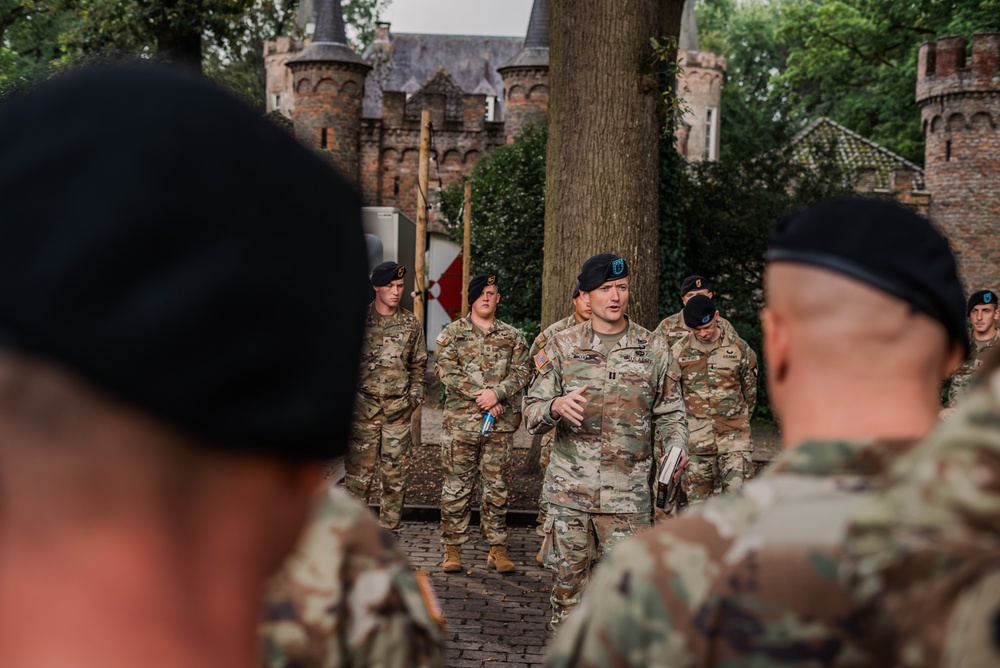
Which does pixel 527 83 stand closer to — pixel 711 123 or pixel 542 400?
pixel 711 123

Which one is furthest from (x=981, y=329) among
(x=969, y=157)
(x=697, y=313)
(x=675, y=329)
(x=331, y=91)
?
(x=331, y=91)

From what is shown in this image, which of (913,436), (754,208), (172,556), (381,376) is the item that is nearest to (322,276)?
(172,556)

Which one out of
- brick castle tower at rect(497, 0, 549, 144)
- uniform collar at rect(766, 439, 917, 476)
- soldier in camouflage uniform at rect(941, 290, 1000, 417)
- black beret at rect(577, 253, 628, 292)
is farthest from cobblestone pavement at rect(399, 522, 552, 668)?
brick castle tower at rect(497, 0, 549, 144)

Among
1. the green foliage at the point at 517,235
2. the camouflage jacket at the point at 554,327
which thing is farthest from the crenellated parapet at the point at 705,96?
the camouflage jacket at the point at 554,327

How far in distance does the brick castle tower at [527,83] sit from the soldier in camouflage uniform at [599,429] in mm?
29544

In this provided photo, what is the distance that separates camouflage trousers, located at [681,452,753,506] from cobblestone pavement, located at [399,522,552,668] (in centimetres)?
143

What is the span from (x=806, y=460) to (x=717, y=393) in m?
7.68

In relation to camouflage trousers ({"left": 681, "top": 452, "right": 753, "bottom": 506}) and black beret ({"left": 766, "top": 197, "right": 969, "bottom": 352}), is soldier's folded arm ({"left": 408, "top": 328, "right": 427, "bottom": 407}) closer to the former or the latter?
camouflage trousers ({"left": 681, "top": 452, "right": 753, "bottom": 506})

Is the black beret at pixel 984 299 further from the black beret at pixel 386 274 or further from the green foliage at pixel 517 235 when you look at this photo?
the green foliage at pixel 517 235

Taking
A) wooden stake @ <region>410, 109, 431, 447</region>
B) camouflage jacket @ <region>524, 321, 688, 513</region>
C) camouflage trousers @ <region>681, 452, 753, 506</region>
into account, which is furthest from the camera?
wooden stake @ <region>410, 109, 431, 447</region>

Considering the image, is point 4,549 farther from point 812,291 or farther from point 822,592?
point 812,291

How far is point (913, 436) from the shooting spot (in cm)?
177

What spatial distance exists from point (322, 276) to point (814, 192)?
2021cm

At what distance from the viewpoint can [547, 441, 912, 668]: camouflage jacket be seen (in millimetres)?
1649
